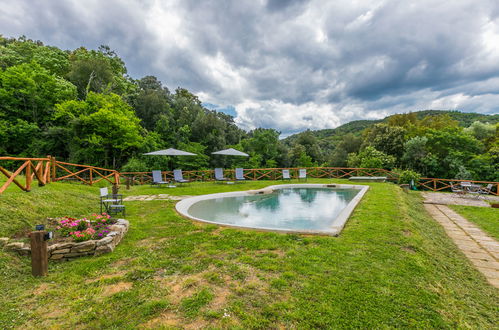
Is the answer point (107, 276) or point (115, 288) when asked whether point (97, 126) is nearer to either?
point (107, 276)

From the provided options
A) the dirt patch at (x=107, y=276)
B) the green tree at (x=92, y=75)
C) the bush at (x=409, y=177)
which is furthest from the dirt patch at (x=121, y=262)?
the green tree at (x=92, y=75)

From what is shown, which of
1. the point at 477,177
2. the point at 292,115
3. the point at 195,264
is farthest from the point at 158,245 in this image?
the point at 292,115

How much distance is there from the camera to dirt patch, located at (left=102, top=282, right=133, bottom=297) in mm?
2232

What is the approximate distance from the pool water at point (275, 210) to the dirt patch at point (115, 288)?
261cm

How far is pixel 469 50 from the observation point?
9562 mm

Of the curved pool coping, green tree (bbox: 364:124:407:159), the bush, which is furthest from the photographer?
green tree (bbox: 364:124:407:159)

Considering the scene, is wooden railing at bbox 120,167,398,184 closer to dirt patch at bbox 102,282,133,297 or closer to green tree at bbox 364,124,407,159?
green tree at bbox 364,124,407,159

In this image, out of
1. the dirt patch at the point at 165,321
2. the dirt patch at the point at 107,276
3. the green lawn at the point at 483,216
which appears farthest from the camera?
the green lawn at the point at 483,216

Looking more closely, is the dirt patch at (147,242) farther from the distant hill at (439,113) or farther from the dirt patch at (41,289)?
the distant hill at (439,113)

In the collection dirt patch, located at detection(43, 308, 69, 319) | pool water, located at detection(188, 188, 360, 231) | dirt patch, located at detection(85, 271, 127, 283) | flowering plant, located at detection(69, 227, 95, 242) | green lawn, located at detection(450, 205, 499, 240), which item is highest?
flowering plant, located at detection(69, 227, 95, 242)

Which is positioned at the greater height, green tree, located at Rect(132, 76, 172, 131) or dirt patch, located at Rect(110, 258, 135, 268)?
green tree, located at Rect(132, 76, 172, 131)

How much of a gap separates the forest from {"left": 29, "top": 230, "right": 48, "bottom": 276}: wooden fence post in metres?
12.6

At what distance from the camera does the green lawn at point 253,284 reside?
187 centimetres

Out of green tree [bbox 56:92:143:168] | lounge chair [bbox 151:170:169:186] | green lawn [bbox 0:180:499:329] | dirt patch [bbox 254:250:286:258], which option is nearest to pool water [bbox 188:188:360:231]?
dirt patch [bbox 254:250:286:258]
